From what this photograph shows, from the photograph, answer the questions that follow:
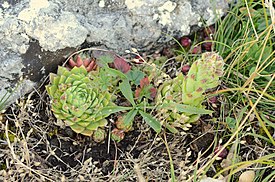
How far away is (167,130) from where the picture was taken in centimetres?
205

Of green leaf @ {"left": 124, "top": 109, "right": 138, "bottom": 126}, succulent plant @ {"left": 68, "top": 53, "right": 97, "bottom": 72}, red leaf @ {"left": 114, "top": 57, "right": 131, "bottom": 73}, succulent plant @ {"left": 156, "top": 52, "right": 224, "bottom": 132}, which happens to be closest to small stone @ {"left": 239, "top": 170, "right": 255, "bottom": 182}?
succulent plant @ {"left": 156, "top": 52, "right": 224, "bottom": 132}

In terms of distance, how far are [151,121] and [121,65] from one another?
292 mm

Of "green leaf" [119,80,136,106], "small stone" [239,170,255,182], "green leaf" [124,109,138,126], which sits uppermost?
"green leaf" [119,80,136,106]

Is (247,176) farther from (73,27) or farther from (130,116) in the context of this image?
(73,27)

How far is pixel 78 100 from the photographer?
188cm

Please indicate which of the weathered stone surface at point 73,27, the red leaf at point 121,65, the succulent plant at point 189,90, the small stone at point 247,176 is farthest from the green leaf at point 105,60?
the small stone at point 247,176

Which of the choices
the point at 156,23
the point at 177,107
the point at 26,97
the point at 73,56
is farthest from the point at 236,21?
the point at 26,97

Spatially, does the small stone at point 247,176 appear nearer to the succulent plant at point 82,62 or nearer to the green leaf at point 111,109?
the green leaf at point 111,109

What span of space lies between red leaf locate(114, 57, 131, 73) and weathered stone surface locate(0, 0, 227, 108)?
5.2 inches

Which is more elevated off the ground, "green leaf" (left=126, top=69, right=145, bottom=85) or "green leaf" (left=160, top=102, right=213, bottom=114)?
"green leaf" (left=126, top=69, right=145, bottom=85)

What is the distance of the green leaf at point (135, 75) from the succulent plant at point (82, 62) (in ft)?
0.52

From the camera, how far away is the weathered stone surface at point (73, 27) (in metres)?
1.96

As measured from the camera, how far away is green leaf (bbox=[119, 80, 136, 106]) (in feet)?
6.27

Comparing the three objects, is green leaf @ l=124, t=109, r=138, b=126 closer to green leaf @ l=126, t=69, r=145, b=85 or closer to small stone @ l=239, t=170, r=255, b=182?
green leaf @ l=126, t=69, r=145, b=85
